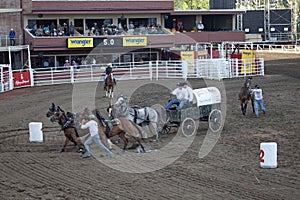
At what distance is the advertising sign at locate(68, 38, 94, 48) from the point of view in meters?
39.1

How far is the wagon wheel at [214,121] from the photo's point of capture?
17.3 m

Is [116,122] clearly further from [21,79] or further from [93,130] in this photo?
[21,79]

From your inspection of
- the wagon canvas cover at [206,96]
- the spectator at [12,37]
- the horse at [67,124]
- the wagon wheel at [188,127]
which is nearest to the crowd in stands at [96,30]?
the spectator at [12,37]

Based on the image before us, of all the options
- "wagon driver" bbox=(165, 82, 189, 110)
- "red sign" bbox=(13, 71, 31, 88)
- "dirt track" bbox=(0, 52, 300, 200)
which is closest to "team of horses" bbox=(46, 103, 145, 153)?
"dirt track" bbox=(0, 52, 300, 200)

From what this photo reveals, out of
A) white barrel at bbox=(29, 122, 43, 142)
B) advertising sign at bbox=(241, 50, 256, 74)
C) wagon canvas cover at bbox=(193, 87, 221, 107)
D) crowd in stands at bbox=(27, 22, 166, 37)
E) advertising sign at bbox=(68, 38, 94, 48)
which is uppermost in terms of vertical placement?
crowd in stands at bbox=(27, 22, 166, 37)

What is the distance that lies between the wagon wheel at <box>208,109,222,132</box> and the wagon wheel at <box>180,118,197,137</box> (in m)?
0.69

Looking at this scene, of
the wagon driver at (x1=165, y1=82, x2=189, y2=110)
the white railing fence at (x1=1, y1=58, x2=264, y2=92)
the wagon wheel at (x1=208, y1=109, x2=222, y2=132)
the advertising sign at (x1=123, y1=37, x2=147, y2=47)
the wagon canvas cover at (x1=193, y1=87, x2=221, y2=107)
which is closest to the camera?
the wagon driver at (x1=165, y1=82, x2=189, y2=110)

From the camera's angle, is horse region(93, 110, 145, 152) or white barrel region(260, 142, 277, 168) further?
horse region(93, 110, 145, 152)

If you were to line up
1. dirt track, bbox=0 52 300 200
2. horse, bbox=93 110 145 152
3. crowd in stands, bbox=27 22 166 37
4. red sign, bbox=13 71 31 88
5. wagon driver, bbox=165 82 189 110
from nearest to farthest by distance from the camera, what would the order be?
dirt track, bbox=0 52 300 200, horse, bbox=93 110 145 152, wagon driver, bbox=165 82 189 110, red sign, bbox=13 71 31 88, crowd in stands, bbox=27 22 166 37

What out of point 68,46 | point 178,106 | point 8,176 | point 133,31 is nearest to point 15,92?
point 68,46

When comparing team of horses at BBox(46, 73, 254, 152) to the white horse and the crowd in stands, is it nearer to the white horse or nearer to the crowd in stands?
the white horse

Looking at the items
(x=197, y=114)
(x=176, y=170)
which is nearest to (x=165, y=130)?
(x=197, y=114)

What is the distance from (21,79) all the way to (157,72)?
847cm

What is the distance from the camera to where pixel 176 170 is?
41.9 ft
